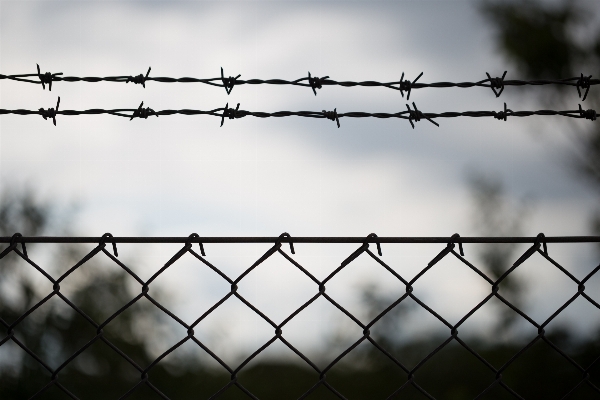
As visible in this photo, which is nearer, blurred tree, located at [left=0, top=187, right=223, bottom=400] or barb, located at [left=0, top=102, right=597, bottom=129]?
barb, located at [left=0, top=102, right=597, bottom=129]

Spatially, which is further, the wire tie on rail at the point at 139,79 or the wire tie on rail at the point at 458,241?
the wire tie on rail at the point at 139,79

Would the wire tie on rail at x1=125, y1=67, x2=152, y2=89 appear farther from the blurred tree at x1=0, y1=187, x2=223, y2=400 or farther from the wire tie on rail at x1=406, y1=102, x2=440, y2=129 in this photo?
the blurred tree at x1=0, y1=187, x2=223, y2=400

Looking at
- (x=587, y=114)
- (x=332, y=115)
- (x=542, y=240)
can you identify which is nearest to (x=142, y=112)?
(x=332, y=115)

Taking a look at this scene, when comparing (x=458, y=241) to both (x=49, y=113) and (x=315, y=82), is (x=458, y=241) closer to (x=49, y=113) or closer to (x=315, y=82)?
(x=315, y=82)

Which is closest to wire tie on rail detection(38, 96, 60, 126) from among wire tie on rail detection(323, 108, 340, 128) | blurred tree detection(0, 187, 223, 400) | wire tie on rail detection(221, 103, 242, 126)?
wire tie on rail detection(221, 103, 242, 126)

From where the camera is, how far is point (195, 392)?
13422 millimetres

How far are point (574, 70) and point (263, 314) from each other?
1366 cm

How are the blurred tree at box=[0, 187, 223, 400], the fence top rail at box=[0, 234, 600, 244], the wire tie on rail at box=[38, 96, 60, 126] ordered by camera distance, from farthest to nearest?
the blurred tree at box=[0, 187, 223, 400], the wire tie on rail at box=[38, 96, 60, 126], the fence top rail at box=[0, 234, 600, 244]

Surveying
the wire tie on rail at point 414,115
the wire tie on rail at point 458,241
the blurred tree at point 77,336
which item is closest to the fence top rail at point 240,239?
the wire tie on rail at point 458,241

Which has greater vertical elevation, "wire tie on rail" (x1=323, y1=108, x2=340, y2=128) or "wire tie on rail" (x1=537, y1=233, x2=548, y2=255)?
"wire tie on rail" (x1=323, y1=108, x2=340, y2=128)

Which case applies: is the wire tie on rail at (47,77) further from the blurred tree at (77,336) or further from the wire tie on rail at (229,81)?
the blurred tree at (77,336)

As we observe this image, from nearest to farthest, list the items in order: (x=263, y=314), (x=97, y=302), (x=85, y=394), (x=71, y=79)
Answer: (x=263, y=314) < (x=71, y=79) < (x=85, y=394) < (x=97, y=302)

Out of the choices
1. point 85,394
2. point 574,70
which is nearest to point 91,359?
point 85,394

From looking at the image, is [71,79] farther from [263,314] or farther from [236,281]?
[263,314]
